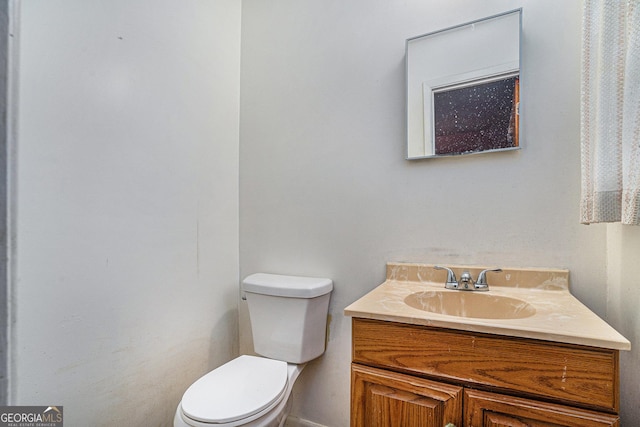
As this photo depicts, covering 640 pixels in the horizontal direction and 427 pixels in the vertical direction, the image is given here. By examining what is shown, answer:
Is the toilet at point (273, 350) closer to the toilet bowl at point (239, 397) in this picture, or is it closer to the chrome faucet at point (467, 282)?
the toilet bowl at point (239, 397)

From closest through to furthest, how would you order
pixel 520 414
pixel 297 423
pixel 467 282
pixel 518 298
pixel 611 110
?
pixel 520 414, pixel 611 110, pixel 518 298, pixel 467 282, pixel 297 423

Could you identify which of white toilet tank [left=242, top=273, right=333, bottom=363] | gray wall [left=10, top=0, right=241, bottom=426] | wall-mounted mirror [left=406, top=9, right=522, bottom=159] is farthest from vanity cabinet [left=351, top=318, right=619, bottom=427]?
gray wall [left=10, top=0, right=241, bottom=426]

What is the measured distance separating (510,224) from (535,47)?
0.68 m

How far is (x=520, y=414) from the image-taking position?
759 millimetres

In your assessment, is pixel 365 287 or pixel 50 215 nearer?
pixel 50 215

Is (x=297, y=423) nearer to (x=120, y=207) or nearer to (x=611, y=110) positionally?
(x=120, y=207)

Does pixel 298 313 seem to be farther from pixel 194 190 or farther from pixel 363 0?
pixel 363 0

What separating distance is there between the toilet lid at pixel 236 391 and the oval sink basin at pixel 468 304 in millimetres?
608

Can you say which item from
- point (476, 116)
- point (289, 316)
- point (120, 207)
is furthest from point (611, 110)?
point (120, 207)

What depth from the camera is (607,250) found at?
1091mm

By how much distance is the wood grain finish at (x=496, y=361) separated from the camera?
0.72 metres

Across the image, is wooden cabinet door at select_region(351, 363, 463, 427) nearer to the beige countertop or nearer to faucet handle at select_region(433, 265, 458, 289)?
the beige countertop

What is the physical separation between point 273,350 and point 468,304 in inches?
34.8

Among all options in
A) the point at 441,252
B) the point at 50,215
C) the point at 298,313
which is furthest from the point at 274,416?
the point at 50,215
